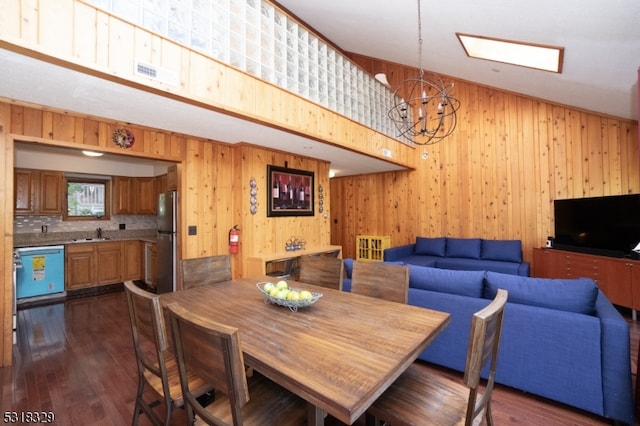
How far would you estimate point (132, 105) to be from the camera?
96.7 inches

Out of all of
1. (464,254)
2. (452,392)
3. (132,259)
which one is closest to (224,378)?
(452,392)

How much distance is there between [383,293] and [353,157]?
3119mm

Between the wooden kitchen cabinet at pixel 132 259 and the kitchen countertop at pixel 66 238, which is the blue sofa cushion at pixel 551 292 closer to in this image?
the kitchen countertop at pixel 66 238

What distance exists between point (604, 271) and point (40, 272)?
787cm

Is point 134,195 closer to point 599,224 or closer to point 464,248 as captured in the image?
point 464,248

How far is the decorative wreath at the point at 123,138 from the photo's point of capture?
122 inches

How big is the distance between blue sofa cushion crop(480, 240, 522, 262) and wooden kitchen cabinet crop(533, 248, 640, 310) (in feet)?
1.31

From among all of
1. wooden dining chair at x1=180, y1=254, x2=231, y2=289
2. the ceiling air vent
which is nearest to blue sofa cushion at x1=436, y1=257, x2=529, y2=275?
wooden dining chair at x1=180, y1=254, x2=231, y2=289

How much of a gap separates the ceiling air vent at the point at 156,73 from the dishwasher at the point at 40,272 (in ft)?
13.1

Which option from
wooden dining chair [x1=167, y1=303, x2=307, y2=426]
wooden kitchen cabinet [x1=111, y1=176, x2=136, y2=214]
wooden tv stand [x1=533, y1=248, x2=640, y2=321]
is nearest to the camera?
wooden dining chair [x1=167, y1=303, x2=307, y2=426]

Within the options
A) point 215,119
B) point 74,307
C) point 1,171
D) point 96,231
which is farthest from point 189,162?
point 96,231

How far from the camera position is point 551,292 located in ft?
6.53

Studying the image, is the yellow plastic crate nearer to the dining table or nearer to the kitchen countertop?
the kitchen countertop

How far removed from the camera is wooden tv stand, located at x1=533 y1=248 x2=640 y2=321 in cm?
333
